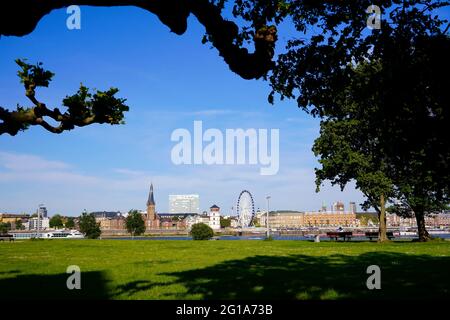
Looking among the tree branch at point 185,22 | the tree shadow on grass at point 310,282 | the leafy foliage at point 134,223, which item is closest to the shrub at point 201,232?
the tree shadow on grass at point 310,282

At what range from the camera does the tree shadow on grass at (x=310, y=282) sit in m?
10.8

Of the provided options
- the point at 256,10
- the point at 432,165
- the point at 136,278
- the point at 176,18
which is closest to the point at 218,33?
the point at 176,18

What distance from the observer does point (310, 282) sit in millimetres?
13148

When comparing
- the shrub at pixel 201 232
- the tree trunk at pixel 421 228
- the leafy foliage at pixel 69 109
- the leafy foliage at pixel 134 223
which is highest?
the leafy foliage at pixel 69 109

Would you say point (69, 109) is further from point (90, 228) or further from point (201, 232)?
point (90, 228)

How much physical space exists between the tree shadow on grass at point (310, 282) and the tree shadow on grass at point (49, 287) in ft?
3.98

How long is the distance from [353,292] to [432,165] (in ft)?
24.0

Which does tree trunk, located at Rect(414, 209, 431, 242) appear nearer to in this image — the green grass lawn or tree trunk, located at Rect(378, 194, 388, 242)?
tree trunk, located at Rect(378, 194, 388, 242)


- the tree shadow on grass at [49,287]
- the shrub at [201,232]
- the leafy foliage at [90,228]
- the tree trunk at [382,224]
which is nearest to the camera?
the tree shadow on grass at [49,287]

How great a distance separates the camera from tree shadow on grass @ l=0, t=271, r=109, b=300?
1093 centimetres

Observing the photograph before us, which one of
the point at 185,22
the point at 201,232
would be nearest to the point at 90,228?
the point at 201,232

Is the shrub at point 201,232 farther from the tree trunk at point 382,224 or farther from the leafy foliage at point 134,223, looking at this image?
the leafy foliage at point 134,223
